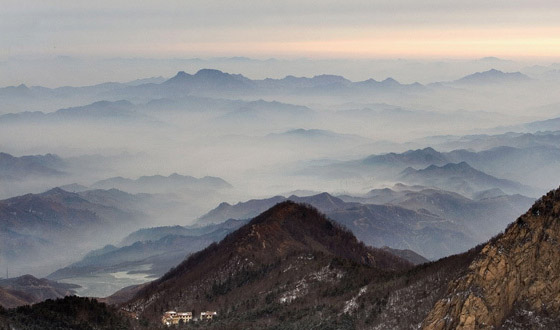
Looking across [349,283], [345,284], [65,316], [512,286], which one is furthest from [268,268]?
[512,286]

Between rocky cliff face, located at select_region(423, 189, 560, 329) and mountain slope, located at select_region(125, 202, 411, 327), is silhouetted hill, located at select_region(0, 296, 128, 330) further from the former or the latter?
rocky cliff face, located at select_region(423, 189, 560, 329)

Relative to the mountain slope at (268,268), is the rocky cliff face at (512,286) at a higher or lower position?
higher

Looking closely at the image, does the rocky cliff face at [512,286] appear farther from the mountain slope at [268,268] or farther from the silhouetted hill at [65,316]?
the silhouetted hill at [65,316]

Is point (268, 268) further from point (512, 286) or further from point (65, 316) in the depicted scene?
point (512, 286)

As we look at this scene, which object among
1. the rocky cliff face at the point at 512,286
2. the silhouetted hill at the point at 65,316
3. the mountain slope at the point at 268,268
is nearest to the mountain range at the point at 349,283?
the rocky cliff face at the point at 512,286

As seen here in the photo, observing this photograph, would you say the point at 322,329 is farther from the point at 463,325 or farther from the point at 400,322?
the point at 463,325

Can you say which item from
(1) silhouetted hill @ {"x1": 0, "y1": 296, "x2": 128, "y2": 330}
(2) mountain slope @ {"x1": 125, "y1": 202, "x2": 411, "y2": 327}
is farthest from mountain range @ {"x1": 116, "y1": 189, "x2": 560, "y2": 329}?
(1) silhouetted hill @ {"x1": 0, "y1": 296, "x2": 128, "y2": 330}
